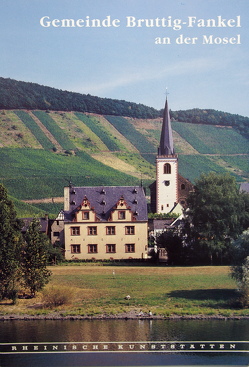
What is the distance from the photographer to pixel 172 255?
1861 inches

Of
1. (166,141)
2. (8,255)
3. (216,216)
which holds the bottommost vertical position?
(8,255)

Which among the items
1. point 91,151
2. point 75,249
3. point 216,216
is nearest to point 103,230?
point 75,249

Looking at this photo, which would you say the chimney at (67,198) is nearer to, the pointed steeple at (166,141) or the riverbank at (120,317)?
the riverbank at (120,317)

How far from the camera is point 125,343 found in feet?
91.4

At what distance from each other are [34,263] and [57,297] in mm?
2379

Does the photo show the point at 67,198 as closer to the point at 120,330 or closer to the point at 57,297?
the point at 57,297

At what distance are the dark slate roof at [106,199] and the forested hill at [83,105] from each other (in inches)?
2162

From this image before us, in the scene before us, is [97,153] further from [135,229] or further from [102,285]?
[102,285]

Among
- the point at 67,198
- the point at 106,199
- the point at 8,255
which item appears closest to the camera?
the point at 8,255

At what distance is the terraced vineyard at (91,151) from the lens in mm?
82125

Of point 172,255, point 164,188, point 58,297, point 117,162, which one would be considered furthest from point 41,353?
point 117,162

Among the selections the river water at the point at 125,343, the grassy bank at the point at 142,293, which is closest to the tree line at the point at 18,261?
the grassy bank at the point at 142,293

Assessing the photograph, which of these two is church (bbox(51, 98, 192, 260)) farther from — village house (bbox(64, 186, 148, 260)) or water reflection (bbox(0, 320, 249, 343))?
water reflection (bbox(0, 320, 249, 343))

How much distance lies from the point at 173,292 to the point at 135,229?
48.5ft
